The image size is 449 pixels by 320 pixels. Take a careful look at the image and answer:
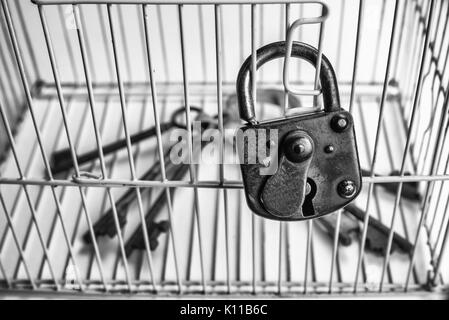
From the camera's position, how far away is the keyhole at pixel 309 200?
23.2 inches

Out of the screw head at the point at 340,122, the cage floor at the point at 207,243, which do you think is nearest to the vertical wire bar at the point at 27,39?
the cage floor at the point at 207,243

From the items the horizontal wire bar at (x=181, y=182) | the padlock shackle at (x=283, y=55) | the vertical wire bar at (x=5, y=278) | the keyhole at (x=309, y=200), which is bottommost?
the vertical wire bar at (x=5, y=278)

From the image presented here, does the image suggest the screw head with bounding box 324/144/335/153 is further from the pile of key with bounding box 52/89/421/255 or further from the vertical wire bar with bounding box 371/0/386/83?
the vertical wire bar with bounding box 371/0/386/83

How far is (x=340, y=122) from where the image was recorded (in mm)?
552

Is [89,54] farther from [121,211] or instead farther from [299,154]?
[299,154]

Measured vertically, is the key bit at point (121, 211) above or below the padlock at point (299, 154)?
below

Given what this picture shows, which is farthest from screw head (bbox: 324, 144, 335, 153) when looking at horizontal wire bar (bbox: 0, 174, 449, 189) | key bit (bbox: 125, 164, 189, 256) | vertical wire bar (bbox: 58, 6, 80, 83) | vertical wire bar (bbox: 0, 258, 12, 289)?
vertical wire bar (bbox: 58, 6, 80, 83)

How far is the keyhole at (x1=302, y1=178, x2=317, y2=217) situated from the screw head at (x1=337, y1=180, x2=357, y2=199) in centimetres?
3

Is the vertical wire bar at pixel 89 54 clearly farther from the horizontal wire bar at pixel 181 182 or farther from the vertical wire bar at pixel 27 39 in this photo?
the horizontal wire bar at pixel 181 182

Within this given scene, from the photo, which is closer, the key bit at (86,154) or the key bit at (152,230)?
the key bit at (152,230)

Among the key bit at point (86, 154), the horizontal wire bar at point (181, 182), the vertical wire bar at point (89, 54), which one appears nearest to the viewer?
the horizontal wire bar at point (181, 182)

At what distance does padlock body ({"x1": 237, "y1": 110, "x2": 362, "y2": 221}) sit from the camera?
55 centimetres

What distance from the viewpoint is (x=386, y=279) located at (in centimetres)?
82
